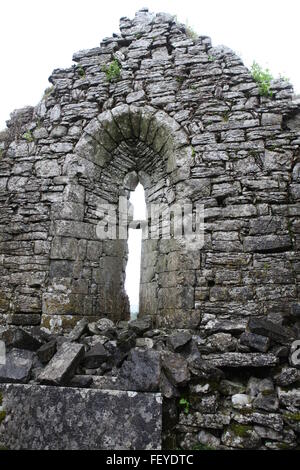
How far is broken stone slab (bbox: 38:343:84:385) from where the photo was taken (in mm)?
3217

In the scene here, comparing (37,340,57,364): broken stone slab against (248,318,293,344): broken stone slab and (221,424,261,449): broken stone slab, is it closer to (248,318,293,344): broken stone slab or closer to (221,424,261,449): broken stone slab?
(221,424,261,449): broken stone slab

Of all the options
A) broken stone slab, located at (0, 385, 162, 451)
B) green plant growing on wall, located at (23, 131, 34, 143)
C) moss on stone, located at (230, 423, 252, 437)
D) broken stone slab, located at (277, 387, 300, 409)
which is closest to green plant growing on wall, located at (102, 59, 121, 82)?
green plant growing on wall, located at (23, 131, 34, 143)

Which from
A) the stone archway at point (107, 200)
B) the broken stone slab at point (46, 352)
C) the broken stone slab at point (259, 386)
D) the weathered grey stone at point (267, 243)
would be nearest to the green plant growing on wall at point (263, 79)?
the stone archway at point (107, 200)

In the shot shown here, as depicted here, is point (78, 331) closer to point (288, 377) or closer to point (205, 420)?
point (205, 420)

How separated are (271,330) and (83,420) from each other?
2.10 m

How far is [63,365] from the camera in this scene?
3363 millimetres

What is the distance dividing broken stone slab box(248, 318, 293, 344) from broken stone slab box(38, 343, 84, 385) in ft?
6.29

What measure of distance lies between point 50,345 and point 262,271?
2670 mm

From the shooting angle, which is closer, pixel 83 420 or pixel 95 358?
pixel 83 420

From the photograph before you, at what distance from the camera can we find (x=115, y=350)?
3.82 meters

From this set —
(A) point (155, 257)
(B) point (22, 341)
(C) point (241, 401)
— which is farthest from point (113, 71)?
(C) point (241, 401)
